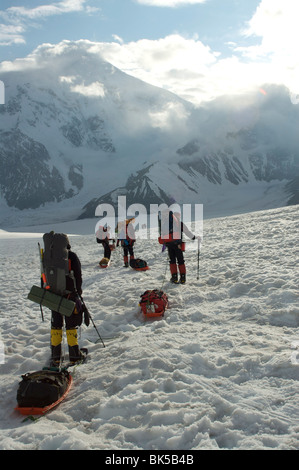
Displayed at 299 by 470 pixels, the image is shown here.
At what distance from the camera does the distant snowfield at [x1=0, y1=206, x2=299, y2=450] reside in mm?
4230

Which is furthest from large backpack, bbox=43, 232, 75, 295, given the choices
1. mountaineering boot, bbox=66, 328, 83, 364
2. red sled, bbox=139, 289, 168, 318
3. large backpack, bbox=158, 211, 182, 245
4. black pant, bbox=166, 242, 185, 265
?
black pant, bbox=166, 242, 185, 265

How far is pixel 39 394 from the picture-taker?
5.09 meters

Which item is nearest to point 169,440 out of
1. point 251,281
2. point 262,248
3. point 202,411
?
point 202,411

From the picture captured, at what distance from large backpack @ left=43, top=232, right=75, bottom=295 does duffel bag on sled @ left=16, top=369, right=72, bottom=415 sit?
1.64 metres

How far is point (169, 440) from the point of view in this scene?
13.4ft

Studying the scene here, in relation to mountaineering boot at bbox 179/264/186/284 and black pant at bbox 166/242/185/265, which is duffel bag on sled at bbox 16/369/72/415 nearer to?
mountaineering boot at bbox 179/264/186/284

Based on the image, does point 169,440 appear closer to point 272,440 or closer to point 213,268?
point 272,440

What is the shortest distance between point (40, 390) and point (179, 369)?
2159 mm

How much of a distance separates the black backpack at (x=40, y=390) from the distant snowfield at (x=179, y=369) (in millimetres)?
209

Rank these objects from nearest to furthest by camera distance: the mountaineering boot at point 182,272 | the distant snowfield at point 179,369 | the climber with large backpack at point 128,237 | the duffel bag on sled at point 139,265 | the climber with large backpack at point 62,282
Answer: the distant snowfield at point 179,369 → the climber with large backpack at point 62,282 → the mountaineering boot at point 182,272 → the duffel bag on sled at point 139,265 → the climber with large backpack at point 128,237

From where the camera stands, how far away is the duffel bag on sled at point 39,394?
5023 millimetres

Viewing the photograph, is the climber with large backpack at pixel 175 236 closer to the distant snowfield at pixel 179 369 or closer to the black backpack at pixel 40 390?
the distant snowfield at pixel 179 369

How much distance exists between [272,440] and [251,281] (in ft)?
20.5

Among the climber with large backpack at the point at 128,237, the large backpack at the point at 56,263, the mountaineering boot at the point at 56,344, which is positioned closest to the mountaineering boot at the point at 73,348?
the mountaineering boot at the point at 56,344
